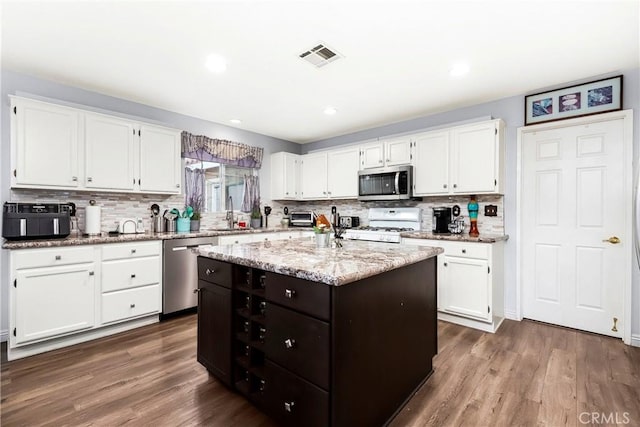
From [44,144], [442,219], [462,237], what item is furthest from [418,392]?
[44,144]

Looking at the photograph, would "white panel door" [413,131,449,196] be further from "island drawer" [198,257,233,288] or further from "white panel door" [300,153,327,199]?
"island drawer" [198,257,233,288]

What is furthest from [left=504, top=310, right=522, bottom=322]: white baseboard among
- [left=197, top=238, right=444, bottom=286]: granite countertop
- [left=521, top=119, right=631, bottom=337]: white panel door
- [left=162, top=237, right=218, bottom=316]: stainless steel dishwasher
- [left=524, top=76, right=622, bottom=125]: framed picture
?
[left=162, top=237, right=218, bottom=316]: stainless steel dishwasher

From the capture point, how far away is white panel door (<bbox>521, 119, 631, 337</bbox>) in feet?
9.29

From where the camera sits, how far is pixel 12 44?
234cm

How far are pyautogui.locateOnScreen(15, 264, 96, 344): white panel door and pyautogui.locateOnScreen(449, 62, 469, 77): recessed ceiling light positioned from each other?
3.79 m

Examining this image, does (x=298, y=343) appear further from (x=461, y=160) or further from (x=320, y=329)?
(x=461, y=160)

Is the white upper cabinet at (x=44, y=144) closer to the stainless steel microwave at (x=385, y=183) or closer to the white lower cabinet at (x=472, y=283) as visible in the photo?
the stainless steel microwave at (x=385, y=183)

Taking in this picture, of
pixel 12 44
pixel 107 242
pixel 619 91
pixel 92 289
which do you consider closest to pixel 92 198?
pixel 107 242

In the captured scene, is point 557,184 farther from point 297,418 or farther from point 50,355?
point 50,355

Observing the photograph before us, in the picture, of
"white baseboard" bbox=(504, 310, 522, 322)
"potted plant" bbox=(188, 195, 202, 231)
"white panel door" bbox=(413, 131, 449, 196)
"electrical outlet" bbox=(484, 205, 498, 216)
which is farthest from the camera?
"potted plant" bbox=(188, 195, 202, 231)

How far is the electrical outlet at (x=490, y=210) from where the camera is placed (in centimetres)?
348

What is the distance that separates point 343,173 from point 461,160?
1772mm

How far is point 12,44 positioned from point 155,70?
0.99m

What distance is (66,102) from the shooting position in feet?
10.0
